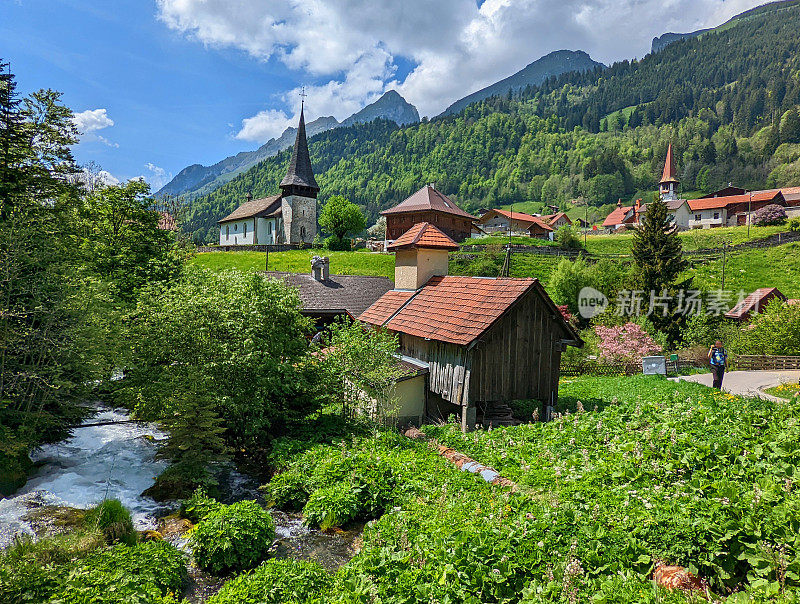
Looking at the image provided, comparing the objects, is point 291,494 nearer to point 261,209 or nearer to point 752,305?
point 752,305

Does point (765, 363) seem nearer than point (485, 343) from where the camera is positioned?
No

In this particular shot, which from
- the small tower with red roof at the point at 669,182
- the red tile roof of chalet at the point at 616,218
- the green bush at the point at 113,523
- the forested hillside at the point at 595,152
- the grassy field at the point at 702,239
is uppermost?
the forested hillside at the point at 595,152

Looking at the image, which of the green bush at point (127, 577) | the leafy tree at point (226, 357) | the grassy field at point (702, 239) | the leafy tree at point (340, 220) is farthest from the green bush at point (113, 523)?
the grassy field at point (702, 239)

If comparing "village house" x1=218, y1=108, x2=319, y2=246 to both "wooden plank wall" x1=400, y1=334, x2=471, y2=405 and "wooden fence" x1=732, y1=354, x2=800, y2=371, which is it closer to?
"wooden plank wall" x1=400, y1=334, x2=471, y2=405

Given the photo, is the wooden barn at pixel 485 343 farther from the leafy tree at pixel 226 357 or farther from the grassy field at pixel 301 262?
the grassy field at pixel 301 262

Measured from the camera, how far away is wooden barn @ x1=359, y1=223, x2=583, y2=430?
14.3 metres

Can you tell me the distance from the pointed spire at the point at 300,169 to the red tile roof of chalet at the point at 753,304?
187 ft

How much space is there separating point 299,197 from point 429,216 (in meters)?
22.3

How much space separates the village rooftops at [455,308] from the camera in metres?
14.3

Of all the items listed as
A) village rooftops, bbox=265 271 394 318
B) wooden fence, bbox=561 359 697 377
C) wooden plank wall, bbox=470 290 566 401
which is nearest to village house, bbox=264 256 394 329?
village rooftops, bbox=265 271 394 318

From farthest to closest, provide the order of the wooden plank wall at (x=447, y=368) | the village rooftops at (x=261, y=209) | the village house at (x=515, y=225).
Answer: the village house at (x=515, y=225) → the village rooftops at (x=261, y=209) → the wooden plank wall at (x=447, y=368)

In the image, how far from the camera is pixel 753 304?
3784 centimetres

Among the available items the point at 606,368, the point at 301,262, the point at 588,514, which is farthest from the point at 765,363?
the point at 301,262

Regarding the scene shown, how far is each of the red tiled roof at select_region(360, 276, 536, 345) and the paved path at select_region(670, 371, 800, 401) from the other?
12.3 m
